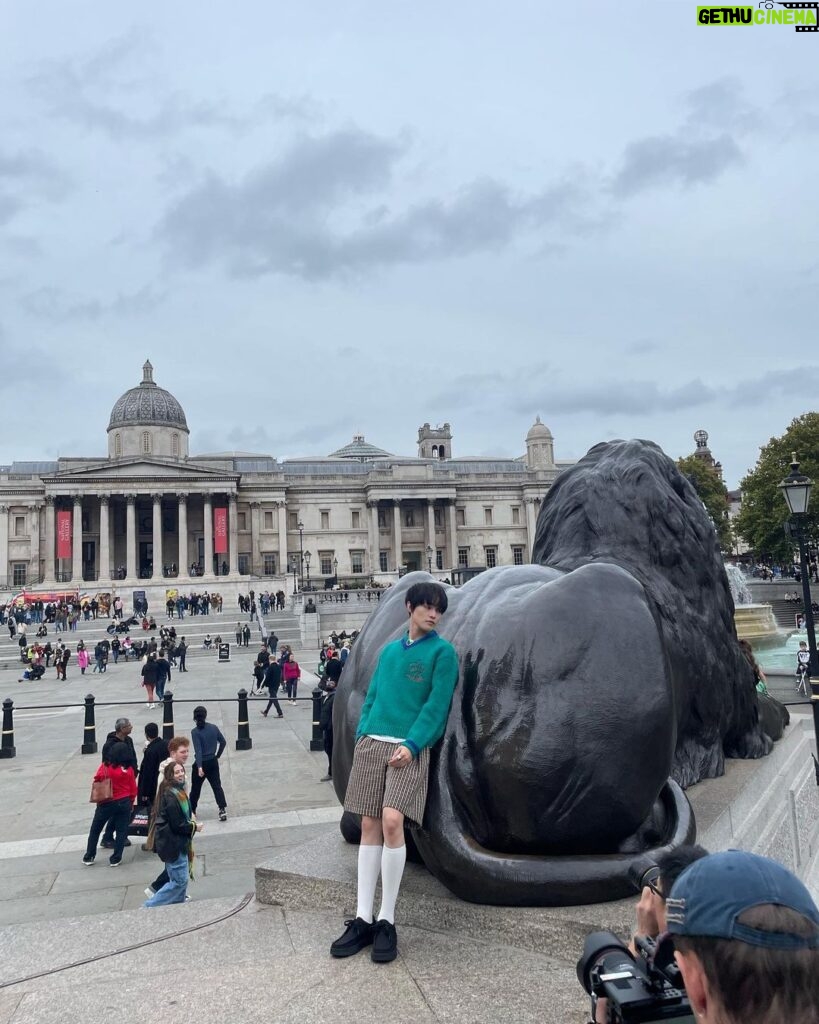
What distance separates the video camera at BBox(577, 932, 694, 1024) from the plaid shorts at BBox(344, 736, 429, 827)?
4.59ft

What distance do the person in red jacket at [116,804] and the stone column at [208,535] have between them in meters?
57.3

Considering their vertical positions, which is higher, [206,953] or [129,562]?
[129,562]

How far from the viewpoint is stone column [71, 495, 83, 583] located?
63.7 metres

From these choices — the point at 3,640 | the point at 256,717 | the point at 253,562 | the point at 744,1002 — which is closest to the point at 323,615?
the point at 3,640

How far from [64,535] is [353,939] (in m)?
66.2

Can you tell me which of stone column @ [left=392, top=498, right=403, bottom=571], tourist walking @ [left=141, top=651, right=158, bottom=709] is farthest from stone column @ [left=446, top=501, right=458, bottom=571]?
tourist walking @ [left=141, top=651, right=158, bottom=709]

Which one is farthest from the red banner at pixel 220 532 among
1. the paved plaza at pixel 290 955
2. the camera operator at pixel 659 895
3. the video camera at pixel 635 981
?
the video camera at pixel 635 981

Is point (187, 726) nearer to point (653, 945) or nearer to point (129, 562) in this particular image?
point (653, 945)

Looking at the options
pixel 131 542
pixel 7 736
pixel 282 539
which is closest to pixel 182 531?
pixel 131 542

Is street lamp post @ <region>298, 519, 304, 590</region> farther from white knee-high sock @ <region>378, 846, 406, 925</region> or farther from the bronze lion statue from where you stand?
white knee-high sock @ <region>378, 846, 406, 925</region>

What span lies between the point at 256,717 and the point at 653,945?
15.4 metres

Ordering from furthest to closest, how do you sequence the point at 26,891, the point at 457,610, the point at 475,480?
the point at 475,480
the point at 26,891
the point at 457,610

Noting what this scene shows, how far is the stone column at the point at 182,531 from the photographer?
65.6m

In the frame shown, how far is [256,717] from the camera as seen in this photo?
16.1 m
